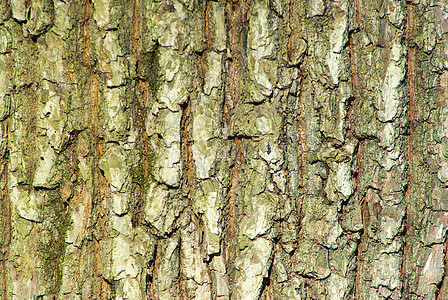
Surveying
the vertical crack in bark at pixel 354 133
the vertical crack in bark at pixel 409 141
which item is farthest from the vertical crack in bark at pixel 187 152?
the vertical crack in bark at pixel 409 141

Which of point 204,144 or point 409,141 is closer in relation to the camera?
point 204,144

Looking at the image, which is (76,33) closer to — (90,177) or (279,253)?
(90,177)

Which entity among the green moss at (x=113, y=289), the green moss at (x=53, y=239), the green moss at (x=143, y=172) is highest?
the green moss at (x=143, y=172)

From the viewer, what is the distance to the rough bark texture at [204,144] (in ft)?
4.87

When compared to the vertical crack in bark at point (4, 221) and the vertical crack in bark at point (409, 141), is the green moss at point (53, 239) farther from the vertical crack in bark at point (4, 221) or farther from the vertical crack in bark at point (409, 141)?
the vertical crack in bark at point (409, 141)

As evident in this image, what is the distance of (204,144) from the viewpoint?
4.94 feet

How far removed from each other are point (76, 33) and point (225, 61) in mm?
597

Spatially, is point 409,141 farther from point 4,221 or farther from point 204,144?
point 4,221

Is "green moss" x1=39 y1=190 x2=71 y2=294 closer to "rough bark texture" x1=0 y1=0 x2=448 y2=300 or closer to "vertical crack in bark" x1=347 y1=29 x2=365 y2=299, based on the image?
"rough bark texture" x1=0 y1=0 x2=448 y2=300

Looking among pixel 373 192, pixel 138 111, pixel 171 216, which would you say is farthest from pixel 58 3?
pixel 373 192

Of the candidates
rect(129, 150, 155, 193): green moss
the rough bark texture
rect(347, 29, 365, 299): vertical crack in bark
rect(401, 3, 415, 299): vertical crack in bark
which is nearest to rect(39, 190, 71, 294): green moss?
the rough bark texture

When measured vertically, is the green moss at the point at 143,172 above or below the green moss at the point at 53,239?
above

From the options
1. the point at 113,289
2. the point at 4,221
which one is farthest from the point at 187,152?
the point at 4,221

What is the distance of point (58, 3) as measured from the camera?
1466 millimetres
